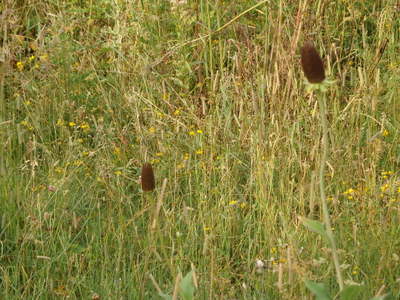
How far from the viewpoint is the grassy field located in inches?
91.0

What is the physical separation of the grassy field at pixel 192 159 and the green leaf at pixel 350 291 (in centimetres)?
10

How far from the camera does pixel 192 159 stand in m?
3.16

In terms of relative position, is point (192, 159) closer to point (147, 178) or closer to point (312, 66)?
point (147, 178)

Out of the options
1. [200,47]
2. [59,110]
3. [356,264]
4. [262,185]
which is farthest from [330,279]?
[200,47]

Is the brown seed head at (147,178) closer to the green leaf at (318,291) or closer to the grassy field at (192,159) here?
the grassy field at (192,159)

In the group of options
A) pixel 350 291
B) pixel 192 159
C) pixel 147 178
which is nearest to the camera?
pixel 350 291

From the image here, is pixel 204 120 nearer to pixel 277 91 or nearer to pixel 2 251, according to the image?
pixel 277 91

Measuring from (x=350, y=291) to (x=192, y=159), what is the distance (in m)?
1.62

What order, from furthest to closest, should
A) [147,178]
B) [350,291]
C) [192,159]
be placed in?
[192,159] < [147,178] < [350,291]

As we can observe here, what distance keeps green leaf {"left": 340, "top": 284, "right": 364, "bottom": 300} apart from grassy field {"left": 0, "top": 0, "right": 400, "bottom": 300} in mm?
101

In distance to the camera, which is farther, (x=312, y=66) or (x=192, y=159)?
(x=192, y=159)

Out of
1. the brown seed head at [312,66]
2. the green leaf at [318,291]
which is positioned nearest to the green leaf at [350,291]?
the green leaf at [318,291]

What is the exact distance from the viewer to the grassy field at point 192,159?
231 cm

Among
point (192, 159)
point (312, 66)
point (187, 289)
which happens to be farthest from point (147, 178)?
point (192, 159)
